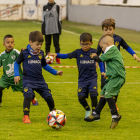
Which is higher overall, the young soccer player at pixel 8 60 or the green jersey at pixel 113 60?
the green jersey at pixel 113 60

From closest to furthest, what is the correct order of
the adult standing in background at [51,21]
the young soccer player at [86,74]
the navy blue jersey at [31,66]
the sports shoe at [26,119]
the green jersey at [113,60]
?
the green jersey at [113,60] < the sports shoe at [26,119] < the navy blue jersey at [31,66] < the young soccer player at [86,74] < the adult standing in background at [51,21]

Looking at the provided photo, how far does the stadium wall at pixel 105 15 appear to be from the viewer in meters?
25.2

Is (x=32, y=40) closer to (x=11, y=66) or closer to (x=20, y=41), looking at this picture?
(x=11, y=66)

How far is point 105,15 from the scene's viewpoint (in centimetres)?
2922

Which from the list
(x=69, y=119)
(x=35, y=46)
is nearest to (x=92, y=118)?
(x=69, y=119)

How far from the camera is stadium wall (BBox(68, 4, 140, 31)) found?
2524 centimetres

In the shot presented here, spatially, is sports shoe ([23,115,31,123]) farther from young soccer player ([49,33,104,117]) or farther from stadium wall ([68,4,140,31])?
stadium wall ([68,4,140,31])

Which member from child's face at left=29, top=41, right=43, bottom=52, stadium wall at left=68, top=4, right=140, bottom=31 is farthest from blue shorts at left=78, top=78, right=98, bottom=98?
stadium wall at left=68, top=4, right=140, bottom=31

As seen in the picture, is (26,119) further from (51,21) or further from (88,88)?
(51,21)

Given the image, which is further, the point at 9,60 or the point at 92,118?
the point at 9,60

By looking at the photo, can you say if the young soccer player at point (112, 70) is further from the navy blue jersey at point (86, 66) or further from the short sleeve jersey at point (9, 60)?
the short sleeve jersey at point (9, 60)

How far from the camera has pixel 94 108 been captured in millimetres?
5902

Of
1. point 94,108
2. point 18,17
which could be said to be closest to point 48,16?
point 94,108

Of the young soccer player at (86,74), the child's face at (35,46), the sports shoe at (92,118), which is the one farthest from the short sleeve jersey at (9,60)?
the sports shoe at (92,118)
